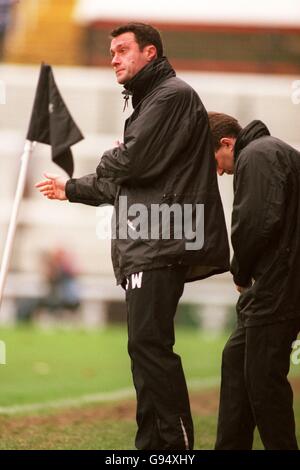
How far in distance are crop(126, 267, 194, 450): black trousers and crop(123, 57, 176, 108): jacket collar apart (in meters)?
0.90

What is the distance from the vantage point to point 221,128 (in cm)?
626

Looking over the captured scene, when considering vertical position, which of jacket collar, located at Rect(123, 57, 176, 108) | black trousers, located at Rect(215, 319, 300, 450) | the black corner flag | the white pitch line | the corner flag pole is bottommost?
the white pitch line

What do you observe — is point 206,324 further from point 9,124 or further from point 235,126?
point 235,126

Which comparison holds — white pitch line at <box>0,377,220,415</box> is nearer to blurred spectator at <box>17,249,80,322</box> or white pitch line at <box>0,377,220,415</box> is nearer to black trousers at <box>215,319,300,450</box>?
black trousers at <box>215,319,300,450</box>


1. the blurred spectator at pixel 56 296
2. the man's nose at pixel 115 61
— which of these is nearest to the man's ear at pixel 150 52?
the man's nose at pixel 115 61

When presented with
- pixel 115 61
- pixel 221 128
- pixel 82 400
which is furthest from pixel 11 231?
pixel 82 400

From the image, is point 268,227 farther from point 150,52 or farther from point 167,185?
point 150,52

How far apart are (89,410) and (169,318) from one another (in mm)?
3594

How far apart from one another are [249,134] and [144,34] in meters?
0.72

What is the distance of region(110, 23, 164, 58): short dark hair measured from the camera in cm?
615

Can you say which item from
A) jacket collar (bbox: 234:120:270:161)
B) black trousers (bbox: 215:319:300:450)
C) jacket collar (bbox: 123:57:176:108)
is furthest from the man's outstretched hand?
black trousers (bbox: 215:319:300:450)

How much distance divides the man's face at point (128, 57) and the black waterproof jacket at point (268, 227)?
679 millimetres

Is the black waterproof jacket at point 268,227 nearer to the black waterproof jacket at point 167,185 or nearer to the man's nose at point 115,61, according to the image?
the black waterproof jacket at point 167,185

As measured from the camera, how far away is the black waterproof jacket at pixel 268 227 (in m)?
5.83
